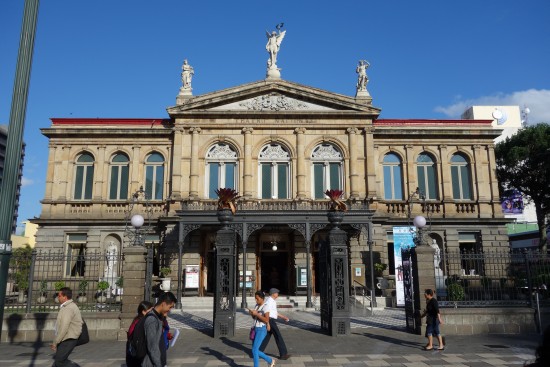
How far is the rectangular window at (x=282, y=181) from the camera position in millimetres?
27172

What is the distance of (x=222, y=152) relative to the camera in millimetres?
27625

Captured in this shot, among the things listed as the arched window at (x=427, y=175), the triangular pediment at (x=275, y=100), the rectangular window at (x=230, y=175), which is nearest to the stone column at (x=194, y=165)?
the triangular pediment at (x=275, y=100)

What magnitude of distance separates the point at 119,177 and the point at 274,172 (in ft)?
32.7

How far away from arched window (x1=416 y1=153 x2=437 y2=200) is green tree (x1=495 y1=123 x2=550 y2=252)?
8085 mm

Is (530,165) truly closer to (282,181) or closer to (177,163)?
Result: (282,181)

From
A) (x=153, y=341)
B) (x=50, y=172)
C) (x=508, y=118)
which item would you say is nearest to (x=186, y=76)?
(x=50, y=172)

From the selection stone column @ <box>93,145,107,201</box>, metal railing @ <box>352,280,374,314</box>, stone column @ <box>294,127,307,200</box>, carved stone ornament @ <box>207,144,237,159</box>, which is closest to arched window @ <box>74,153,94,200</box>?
stone column @ <box>93,145,107,201</box>

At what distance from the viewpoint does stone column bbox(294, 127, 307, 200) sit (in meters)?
26.5

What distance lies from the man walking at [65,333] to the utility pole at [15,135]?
49.0 inches

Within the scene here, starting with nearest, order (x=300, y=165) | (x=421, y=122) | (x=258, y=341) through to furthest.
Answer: (x=258, y=341) → (x=300, y=165) → (x=421, y=122)

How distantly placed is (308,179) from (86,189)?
14091 millimetres

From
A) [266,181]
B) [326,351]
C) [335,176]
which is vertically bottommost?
[326,351]

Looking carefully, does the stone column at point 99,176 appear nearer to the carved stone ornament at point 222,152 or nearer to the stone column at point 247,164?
the carved stone ornament at point 222,152

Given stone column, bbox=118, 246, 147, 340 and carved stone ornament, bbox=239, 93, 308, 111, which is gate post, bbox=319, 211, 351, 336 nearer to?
stone column, bbox=118, 246, 147, 340
